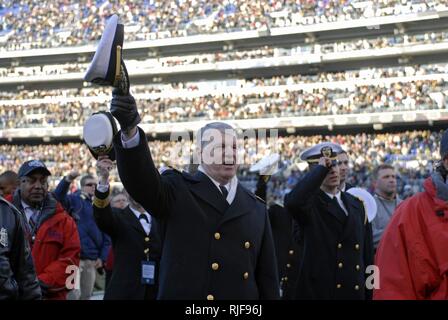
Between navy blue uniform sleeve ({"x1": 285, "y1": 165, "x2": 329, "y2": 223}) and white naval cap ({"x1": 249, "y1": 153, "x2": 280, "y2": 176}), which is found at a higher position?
white naval cap ({"x1": 249, "y1": 153, "x2": 280, "y2": 176})

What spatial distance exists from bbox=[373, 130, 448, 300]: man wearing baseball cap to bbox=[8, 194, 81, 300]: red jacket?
2.86 metres

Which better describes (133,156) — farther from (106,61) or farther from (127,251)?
(127,251)

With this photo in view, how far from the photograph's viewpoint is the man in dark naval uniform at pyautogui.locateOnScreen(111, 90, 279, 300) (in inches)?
149

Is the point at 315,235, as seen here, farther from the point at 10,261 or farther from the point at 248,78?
the point at 248,78

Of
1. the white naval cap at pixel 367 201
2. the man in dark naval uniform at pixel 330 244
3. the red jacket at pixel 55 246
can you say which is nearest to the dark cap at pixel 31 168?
the red jacket at pixel 55 246

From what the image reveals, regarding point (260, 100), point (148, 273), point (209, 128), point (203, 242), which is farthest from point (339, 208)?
point (260, 100)

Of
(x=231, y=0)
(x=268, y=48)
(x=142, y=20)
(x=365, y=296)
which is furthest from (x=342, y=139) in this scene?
(x=365, y=296)

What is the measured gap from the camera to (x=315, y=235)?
5.66 meters

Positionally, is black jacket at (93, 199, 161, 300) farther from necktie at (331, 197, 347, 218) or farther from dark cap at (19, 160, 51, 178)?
necktie at (331, 197, 347, 218)

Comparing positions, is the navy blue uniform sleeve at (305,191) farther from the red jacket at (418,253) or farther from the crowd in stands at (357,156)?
the crowd in stands at (357,156)

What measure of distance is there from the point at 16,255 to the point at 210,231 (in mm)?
1048

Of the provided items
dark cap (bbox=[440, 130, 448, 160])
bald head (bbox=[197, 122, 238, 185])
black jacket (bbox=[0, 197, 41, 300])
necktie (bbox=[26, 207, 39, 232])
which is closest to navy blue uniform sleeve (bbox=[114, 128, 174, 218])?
bald head (bbox=[197, 122, 238, 185])

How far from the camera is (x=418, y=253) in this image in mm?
3463
